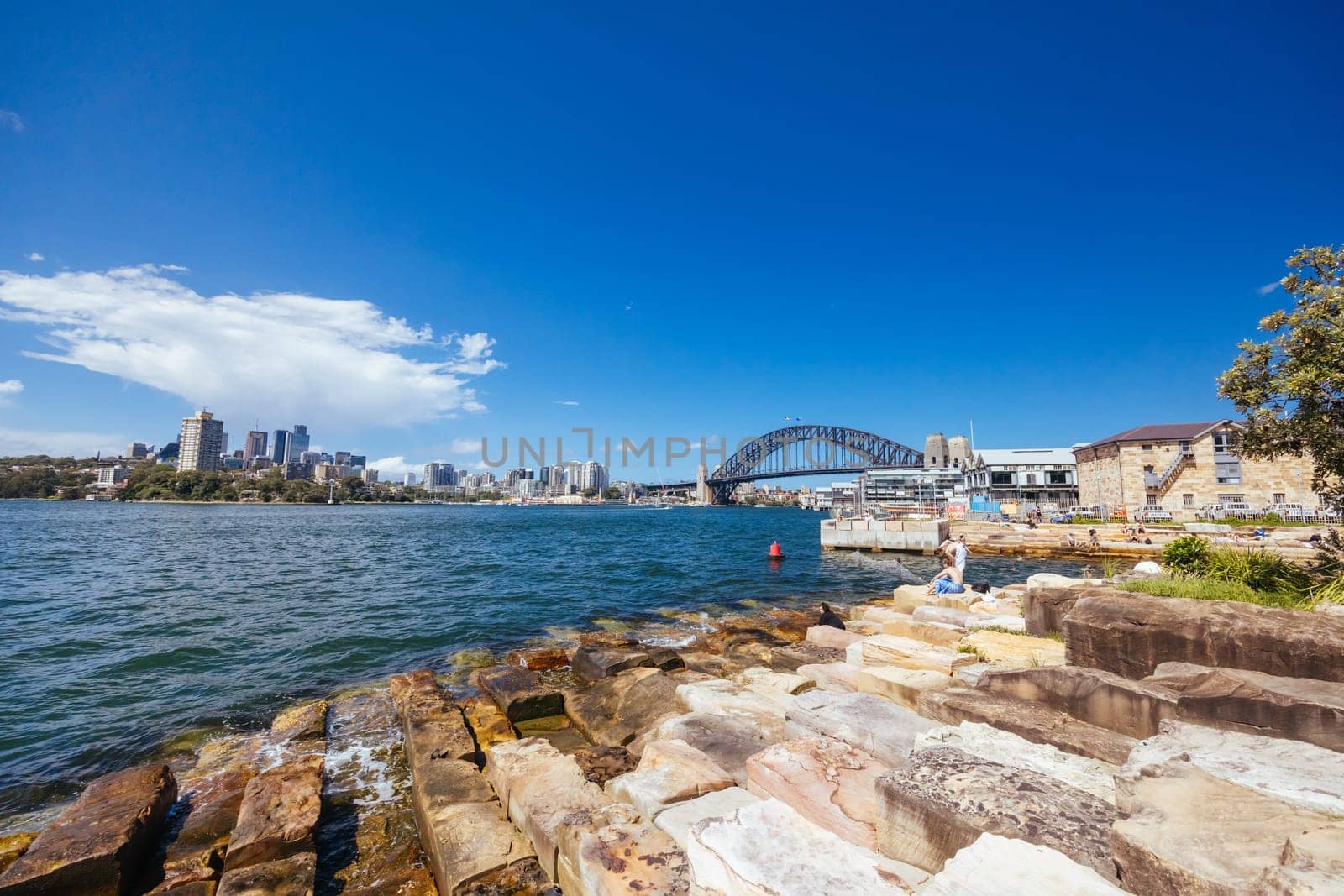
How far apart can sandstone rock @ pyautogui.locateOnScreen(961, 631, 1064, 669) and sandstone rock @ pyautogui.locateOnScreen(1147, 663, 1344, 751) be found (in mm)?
2215

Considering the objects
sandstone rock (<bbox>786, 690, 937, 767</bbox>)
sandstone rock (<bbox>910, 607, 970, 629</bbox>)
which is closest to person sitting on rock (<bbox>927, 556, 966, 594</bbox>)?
sandstone rock (<bbox>910, 607, 970, 629</bbox>)

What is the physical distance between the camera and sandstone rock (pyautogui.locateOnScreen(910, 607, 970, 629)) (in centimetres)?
856

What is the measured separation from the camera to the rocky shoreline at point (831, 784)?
233 cm

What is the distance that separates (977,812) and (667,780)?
6.92 feet

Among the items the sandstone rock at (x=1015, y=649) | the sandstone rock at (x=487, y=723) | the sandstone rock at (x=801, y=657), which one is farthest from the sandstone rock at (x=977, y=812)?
the sandstone rock at (x=801, y=657)

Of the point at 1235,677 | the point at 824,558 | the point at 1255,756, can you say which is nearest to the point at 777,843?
the point at 1255,756

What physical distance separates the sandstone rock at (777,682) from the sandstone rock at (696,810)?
304 centimetres

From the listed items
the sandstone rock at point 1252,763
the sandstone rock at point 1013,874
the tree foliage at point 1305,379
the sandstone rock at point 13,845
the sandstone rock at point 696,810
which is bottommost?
the sandstone rock at point 13,845

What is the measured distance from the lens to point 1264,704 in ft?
11.4

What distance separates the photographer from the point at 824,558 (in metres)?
32.8

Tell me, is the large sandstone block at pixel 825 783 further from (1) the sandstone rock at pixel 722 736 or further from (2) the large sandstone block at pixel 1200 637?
(2) the large sandstone block at pixel 1200 637

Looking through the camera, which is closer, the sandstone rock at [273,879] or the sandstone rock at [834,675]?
the sandstone rock at [273,879]

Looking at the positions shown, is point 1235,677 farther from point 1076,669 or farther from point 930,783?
point 930,783

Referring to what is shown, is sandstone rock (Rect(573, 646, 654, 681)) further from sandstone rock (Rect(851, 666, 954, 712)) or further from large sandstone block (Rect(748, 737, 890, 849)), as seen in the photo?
large sandstone block (Rect(748, 737, 890, 849))
